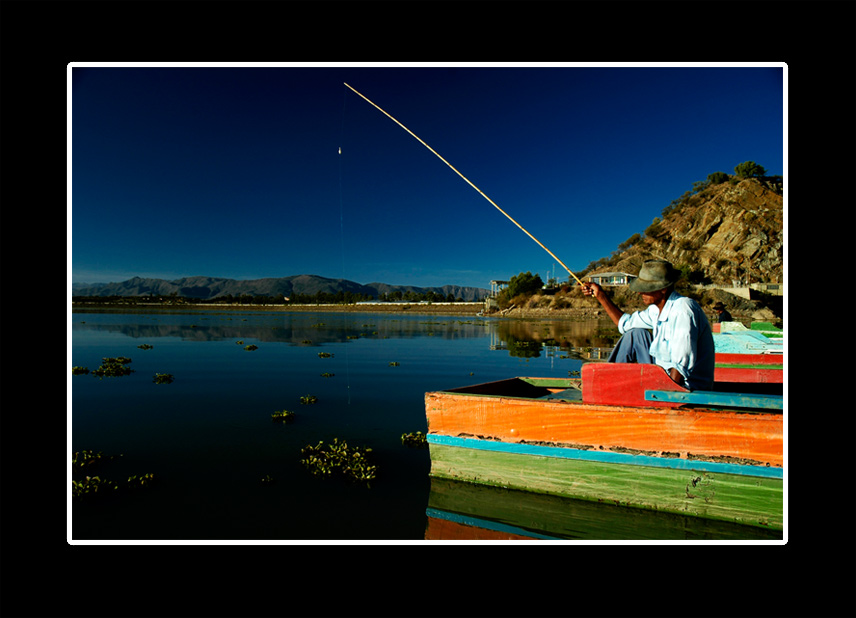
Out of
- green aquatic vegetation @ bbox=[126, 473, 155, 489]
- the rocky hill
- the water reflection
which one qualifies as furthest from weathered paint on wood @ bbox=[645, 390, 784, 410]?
the rocky hill

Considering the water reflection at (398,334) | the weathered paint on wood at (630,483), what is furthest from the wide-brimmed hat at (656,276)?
the water reflection at (398,334)

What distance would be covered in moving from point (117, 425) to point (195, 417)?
151 centimetres

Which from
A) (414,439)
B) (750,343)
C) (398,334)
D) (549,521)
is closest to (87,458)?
(414,439)

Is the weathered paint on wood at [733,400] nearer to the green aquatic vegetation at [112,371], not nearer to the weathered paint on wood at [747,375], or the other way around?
the weathered paint on wood at [747,375]

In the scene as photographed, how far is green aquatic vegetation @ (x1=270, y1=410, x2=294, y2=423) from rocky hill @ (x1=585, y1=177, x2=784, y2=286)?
101 metres

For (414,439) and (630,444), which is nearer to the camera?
(630,444)

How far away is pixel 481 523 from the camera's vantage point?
585 centimetres

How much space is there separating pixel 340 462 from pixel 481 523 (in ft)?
9.23

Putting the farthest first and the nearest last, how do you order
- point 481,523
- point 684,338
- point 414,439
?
point 414,439
point 481,523
point 684,338

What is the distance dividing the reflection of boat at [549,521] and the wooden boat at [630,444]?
0.10 m

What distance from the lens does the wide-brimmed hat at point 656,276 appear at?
5.49 m

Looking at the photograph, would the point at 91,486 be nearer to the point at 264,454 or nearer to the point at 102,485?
the point at 102,485

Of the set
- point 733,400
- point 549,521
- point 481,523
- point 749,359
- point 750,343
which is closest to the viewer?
point 733,400

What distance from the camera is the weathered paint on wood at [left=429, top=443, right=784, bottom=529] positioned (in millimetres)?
5035
